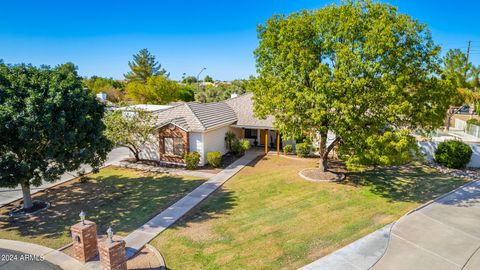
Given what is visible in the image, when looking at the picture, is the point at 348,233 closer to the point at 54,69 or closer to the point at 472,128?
the point at 54,69

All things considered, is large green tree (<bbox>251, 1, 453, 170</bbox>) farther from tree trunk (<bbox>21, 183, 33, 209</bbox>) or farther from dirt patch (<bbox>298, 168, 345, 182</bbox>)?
tree trunk (<bbox>21, 183, 33, 209</bbox>)

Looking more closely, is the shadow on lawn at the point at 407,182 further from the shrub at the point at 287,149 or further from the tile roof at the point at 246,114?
the tile roof at the point at 246,114

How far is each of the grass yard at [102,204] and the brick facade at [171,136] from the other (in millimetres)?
2691

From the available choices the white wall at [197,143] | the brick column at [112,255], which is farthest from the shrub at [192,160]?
the brick column at [112,255]

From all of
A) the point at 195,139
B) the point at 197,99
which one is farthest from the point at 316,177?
the point at 197,99

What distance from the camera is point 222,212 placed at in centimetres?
1373

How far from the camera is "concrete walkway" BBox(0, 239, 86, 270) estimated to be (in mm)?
9578

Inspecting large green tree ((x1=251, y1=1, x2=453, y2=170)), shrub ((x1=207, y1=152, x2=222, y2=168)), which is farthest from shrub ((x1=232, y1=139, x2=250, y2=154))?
large green tree ((x1=251, y1=1, x2=453, y2=170))

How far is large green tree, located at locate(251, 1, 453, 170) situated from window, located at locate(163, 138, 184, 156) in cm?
821

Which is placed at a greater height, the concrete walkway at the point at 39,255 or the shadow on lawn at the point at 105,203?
the shadow on lawn at the point at 105,203

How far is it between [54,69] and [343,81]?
14003 millimetres

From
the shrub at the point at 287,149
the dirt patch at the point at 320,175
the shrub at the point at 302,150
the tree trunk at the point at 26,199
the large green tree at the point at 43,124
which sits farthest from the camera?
the shrub at the point at 287,149

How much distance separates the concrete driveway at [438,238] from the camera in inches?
380

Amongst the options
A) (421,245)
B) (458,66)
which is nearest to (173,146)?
(421,245)
